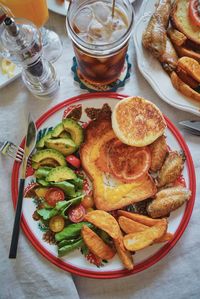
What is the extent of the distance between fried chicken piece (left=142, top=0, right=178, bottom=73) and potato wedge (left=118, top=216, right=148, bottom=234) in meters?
0.57

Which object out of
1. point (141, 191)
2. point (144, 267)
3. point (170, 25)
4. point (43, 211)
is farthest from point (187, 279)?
point (170, 25)

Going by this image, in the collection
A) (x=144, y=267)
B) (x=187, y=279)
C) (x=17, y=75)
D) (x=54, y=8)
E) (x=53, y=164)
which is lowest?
(x=187, y=279)

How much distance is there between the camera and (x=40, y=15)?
1348 mm

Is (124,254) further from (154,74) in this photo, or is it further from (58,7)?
(58,7)

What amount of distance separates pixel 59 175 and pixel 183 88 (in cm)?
54

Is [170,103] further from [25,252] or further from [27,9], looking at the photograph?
[25,252]

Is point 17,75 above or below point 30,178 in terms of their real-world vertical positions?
→ above

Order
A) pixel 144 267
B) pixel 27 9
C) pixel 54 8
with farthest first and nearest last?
pixel 54 8 → pixel 27 9 → pixel 144 267

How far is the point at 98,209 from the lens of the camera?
48.3 inches

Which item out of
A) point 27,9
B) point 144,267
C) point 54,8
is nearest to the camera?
point 144,267

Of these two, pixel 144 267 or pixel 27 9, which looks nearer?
pixel 144 267

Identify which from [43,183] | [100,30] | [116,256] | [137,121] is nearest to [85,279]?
[116,256]

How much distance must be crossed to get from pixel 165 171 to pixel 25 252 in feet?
1.82

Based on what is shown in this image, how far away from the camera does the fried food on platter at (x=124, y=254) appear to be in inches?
46.2
